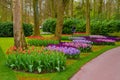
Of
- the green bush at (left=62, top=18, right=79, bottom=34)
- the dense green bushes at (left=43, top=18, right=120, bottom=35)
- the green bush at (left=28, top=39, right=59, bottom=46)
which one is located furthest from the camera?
the green bush at (left=62, top=18, right=79, bottom=34)

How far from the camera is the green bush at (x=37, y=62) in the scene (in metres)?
10.7

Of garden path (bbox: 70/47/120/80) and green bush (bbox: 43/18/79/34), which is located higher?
green bush (bbox: 43/18/79/34)

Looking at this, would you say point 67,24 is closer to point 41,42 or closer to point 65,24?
point 65,24

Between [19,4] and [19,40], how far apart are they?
1.64 meters

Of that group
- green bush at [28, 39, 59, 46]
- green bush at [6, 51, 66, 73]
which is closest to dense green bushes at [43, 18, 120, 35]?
green bush at [28, 39, 59, 46]

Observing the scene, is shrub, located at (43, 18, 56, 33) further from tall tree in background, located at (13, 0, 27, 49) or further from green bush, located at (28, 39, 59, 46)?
tall tree in background, located at (13, 0, 27, 49)

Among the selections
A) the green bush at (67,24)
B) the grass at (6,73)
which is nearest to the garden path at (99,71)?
the grass at (6,73)

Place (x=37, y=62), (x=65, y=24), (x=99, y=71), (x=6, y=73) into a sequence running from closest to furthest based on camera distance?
(x=6, y=73) < (x=37, y=62) < (x=99, y=71) < (x=65, y=24)

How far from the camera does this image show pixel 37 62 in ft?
35.0

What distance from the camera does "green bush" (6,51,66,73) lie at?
422 inches

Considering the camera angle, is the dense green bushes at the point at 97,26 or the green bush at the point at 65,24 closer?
the dense green bushes at the point at 97,26

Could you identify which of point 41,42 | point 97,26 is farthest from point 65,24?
point 41,42

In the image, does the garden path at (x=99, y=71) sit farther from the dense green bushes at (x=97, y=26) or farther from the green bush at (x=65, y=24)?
the green bush at (x=65, y=24)

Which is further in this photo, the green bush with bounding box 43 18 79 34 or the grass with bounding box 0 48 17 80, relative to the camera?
the green bush with bounding box 43 18 79 34
